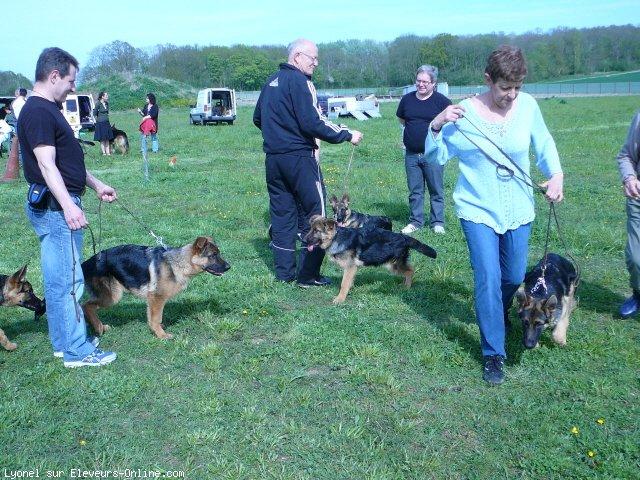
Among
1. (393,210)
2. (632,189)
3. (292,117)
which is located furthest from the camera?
(393,210)

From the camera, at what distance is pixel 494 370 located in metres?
4.26

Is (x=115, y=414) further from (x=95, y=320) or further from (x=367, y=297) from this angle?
(x=367, y=297)

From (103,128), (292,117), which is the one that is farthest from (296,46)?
(103,128)

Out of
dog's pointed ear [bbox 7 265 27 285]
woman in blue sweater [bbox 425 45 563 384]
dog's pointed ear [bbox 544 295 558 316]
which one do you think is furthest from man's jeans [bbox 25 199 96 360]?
dog's pointed ear [bbox 544 295 558 316]

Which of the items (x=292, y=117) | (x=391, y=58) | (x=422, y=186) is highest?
(x=391, y=58)

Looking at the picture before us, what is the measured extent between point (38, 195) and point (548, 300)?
3.72 m

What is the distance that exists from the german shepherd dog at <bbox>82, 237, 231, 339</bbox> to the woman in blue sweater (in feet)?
7.37

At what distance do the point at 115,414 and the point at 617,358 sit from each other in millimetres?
3770

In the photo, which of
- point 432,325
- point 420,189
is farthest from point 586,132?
point 432,325

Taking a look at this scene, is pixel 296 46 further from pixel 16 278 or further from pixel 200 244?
pixel 16 278

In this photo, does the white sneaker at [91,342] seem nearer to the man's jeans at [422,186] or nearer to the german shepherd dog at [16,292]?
the german shepherd dog at [16,292]

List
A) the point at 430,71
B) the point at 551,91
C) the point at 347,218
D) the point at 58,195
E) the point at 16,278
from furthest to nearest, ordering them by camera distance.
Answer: the point at 551,91 → the point at 430,71 → the point at 347,218 → the point at 16,278 → the point at 58,195

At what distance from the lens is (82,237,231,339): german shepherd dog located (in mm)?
5246

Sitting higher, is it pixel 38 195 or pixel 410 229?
pixel 38 195
